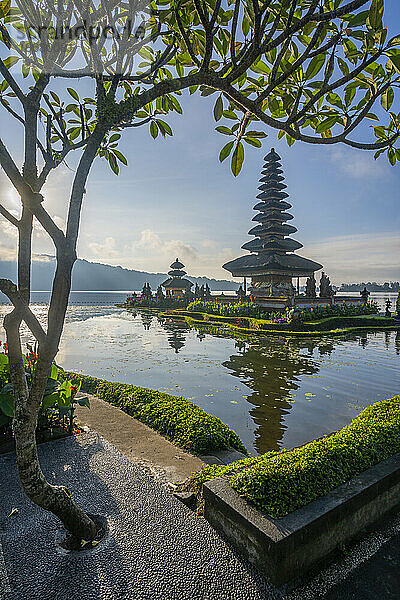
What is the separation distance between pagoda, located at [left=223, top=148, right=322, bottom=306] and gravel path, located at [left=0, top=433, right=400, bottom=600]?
22698 millimetres

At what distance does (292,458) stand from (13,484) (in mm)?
2670

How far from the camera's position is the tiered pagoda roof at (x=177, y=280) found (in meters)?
42.9

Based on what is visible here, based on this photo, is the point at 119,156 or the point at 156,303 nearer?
the point at 119,156

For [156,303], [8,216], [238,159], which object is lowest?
[156,303]

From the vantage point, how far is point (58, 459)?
3.71 metres

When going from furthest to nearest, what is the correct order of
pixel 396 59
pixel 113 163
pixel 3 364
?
pixel 3 364 → pixel 113 163 → pixel 396 59

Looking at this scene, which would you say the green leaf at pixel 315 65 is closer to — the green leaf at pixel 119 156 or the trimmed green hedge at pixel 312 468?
the green leaf at pixel 119 156

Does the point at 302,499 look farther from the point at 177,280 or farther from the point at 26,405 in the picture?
the point at 177,280

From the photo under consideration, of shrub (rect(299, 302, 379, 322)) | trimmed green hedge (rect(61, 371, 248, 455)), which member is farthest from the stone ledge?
shrub (rect(299, 302, 379, 322))

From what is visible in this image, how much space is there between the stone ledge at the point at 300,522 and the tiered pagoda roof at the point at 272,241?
23.9 metres

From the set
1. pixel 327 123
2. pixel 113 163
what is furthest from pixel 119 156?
pixel 327 123

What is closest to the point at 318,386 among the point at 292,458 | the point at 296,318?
the point at 292,458

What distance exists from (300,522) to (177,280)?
42.1m

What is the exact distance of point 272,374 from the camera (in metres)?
9.84
